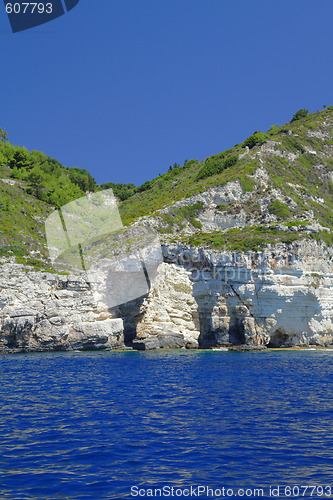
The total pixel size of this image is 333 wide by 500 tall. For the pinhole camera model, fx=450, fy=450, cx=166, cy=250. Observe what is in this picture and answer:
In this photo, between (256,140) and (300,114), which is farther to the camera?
(300,114)

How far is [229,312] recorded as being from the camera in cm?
4922

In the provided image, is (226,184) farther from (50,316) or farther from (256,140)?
(50,316)

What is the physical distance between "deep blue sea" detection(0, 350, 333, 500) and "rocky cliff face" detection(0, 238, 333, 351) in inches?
790

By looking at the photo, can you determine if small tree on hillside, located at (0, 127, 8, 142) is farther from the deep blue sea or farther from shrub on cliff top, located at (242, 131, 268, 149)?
the deep blue sea

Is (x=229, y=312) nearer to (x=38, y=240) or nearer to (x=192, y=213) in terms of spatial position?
(x=192, y=213)

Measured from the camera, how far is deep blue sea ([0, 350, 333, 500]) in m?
9.62

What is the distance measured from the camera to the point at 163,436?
13.3 m

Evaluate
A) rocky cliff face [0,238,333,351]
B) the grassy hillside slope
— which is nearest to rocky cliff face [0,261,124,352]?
rocky cliff face [0,238,333,351]

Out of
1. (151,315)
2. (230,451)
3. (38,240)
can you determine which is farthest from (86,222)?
(230,451)

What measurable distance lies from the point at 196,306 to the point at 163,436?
38.2 m

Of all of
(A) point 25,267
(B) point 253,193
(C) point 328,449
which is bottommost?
(C) point 328,449

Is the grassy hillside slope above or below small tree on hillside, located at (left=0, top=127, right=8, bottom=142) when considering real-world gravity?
below

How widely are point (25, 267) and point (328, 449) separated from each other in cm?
4268

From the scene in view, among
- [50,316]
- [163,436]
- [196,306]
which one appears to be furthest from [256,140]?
[163,436]
